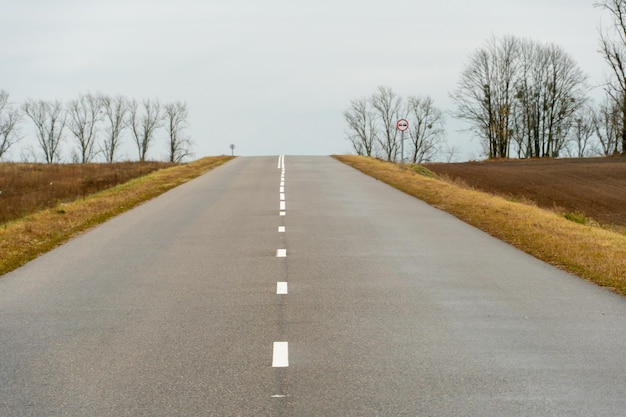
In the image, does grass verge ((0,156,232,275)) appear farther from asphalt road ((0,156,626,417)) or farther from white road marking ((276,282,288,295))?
white road marking ((276,282,288,295))

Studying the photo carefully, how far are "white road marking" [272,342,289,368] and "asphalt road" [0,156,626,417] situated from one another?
0.03 m

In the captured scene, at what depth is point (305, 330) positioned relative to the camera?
7391 millimetres

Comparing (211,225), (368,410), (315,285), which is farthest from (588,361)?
(211,225)

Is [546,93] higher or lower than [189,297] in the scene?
higher

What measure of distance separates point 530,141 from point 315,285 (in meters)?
75.7

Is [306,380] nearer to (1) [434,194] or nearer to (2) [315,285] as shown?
(2) [315,285]

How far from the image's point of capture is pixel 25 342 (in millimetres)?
7062

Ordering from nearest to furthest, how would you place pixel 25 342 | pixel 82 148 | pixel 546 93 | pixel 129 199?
1. pixel 25 342
2. pixel 129 199
3. pixel 546 93
4. pixel 82 148

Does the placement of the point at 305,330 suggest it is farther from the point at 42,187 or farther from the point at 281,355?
the point at 42,187

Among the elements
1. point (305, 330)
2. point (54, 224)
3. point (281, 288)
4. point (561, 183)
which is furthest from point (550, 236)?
point (561, 183)

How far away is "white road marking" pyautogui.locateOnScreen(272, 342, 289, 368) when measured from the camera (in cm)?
621

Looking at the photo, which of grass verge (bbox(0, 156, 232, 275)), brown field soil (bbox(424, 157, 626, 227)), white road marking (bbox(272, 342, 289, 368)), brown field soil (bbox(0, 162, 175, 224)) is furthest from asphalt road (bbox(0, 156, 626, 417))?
brown field soil (bbox(424, 157, 626, 227))

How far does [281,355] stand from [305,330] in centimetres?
92

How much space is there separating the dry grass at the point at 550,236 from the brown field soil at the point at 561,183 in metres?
8.79
